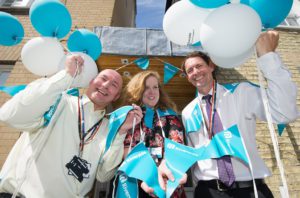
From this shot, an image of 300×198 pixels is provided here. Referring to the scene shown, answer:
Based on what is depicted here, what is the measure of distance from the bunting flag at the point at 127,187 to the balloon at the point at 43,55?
131 centimetres

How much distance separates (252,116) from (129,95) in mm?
1224

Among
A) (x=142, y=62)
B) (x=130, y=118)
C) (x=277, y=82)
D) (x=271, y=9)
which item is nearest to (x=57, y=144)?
(x=130, y=118)

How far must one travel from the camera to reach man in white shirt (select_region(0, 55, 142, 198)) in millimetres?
1502

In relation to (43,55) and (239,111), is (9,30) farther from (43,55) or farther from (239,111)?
(239,111)

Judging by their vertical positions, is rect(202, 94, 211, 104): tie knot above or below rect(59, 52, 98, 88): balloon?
below

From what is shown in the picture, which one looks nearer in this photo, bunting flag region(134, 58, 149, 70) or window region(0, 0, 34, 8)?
bunting flag region(134, 58, 149, 70)

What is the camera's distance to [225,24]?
1.48 meters

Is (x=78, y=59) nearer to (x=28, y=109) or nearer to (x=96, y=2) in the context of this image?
(x=28, y=109)

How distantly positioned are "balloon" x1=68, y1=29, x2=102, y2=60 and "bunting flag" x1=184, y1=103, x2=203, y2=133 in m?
1.27

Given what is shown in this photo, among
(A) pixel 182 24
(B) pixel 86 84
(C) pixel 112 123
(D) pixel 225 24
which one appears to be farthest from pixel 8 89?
(D) pixel 225 24

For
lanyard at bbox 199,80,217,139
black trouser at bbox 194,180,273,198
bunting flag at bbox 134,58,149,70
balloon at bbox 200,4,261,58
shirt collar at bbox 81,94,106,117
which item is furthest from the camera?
bunting flag at bbox 134,58,149,70

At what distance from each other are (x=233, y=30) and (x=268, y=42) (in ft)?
1.04

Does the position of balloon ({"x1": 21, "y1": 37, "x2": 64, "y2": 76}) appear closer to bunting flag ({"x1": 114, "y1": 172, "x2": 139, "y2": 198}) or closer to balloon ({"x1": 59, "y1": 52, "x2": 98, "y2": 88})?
balloon ({"x1": 59, "y1": 52, "x2": 98, "y2": 88})

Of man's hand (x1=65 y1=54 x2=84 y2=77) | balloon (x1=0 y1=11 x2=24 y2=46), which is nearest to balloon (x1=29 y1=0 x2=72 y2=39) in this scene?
balloon (x1=0 y1=11 x2=24 y2=46)
